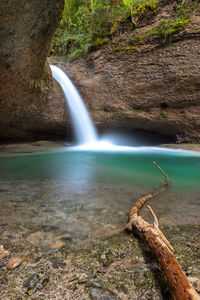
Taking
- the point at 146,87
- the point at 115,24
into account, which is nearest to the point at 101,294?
the point at 146,87

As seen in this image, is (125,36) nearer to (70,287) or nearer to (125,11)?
(125,11)

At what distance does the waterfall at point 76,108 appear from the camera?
8.93 metres

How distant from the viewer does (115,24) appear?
28.8 feet

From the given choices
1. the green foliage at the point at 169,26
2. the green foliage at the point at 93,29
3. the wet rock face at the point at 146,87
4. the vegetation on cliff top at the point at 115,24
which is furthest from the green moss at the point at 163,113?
the green foliage at the point at 93,29

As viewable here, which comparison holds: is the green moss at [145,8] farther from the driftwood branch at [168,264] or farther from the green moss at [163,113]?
the driftwood branch at [168,264]


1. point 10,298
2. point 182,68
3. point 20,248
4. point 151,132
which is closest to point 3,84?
point 20,248

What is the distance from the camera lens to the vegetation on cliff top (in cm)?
761

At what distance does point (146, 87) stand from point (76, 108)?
3648mm

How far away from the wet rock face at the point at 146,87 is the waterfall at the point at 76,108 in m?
0.40

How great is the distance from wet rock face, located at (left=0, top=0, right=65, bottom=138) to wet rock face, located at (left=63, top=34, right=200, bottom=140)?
84.0 inches

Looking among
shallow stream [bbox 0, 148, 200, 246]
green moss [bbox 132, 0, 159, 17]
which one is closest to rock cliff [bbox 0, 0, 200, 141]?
green moss [bbox 132, 0, 159, 17]

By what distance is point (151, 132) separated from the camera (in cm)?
1038

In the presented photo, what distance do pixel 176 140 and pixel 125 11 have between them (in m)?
7.21

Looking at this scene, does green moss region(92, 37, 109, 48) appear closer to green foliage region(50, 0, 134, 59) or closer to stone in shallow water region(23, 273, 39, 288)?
green foliage region(50, 0, 134, 59)
